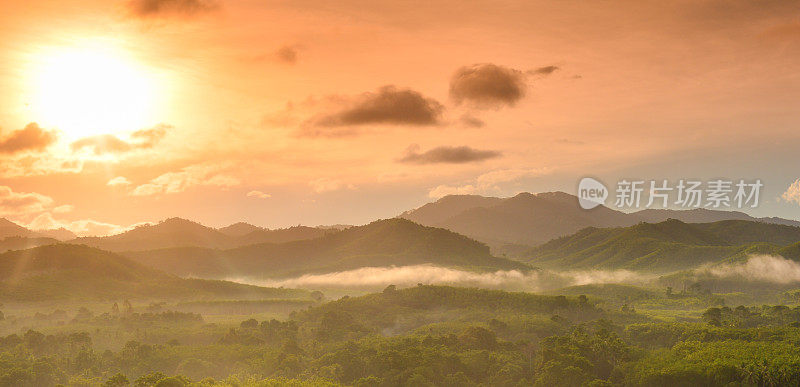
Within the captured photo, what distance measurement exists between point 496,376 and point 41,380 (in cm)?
14017

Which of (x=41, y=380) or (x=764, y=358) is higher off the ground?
(x=764, y=358)

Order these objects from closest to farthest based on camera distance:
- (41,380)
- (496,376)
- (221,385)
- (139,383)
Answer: (139,383) → (221,385) → (496,376) → (41,380)

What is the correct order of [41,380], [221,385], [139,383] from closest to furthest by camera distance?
[139,383]
[221,385]
[41,380]

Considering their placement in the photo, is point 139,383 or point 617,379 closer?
point 139,383

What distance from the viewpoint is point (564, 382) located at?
17388 centimetres

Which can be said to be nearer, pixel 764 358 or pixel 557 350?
pixel 764 358

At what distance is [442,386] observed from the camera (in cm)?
18188

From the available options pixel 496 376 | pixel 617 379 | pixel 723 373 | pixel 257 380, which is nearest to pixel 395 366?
pixel 496 376

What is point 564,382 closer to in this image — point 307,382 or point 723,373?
point 723,373

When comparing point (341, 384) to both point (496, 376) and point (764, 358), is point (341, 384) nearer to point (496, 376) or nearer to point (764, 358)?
point (496, 376)

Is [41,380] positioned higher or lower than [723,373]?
lower

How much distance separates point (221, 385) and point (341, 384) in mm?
36037

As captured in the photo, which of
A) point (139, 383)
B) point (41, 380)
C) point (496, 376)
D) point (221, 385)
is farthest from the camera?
point (41, 380)

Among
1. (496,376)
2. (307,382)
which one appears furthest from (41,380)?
(496,376)
